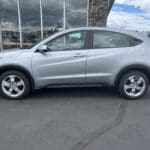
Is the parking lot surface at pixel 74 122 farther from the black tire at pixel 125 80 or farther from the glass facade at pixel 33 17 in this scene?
the glass facade at pixel 33 17

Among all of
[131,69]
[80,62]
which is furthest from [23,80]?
[131,69]

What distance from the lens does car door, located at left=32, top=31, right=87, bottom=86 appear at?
526cm

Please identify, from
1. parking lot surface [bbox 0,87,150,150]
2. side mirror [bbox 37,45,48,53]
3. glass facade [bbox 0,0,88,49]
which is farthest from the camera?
glass facade [bbox 0,0,88,49]

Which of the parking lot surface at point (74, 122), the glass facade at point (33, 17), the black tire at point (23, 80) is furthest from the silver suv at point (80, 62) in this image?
the glass facade at point (33, 17)

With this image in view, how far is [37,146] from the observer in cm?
332

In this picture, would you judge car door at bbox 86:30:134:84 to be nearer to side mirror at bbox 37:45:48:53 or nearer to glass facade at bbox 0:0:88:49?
side mirror at bbox 37:45:48:53

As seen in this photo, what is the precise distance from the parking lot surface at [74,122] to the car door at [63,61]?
0.54 metres

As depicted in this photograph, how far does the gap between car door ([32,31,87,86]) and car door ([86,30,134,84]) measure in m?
0.19

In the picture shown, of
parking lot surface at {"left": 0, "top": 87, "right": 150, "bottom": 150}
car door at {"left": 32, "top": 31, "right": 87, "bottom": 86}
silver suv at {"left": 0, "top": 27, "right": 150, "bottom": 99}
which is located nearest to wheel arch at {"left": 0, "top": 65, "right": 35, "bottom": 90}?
silver suv at {"left": 0, "top": 27, "right": 150, "bottom": 99}

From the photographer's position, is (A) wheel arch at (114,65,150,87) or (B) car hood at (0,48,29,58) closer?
(B) car hood at (0,48,29,58)

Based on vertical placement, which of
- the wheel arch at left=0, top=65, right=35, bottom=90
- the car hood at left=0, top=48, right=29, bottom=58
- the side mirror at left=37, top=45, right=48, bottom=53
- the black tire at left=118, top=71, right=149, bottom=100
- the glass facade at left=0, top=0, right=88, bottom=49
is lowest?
the black tire at left=118, top=71, right=149, bottom=100

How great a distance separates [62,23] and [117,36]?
6116mm

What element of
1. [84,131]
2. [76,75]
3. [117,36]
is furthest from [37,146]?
[117,36]

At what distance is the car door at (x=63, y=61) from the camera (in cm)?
526
